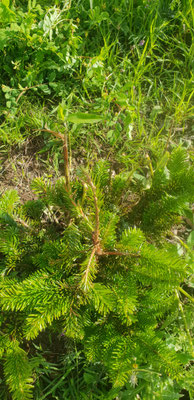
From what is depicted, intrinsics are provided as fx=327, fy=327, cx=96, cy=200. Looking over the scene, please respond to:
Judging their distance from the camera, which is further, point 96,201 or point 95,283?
point 95,283

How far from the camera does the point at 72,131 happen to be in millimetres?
2609

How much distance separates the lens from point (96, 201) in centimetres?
135

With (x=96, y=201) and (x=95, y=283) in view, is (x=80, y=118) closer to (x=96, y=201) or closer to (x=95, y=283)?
(x=96, y=201)

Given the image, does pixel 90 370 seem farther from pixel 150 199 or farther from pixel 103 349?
pixel 150 199

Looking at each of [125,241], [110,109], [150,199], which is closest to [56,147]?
[110,109]

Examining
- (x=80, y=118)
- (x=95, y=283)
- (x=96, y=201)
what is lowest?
(x=95, y=283)

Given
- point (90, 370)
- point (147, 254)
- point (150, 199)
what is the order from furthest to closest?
point (90, 370) < point (150, 199) < point (147, 254)

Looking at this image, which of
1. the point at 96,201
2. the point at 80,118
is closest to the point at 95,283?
the point at 96,201

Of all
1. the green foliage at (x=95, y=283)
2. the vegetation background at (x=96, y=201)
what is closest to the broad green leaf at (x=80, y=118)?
the vegetation background at (x=96, y=201)

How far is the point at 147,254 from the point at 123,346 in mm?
509

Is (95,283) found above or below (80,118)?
below

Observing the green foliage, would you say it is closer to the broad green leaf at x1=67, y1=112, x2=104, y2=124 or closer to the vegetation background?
the vegetation background

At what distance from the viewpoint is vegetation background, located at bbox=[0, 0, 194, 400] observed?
153cm

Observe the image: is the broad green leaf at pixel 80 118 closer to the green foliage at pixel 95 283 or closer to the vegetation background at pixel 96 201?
the vegetation background at pixel 96 201
